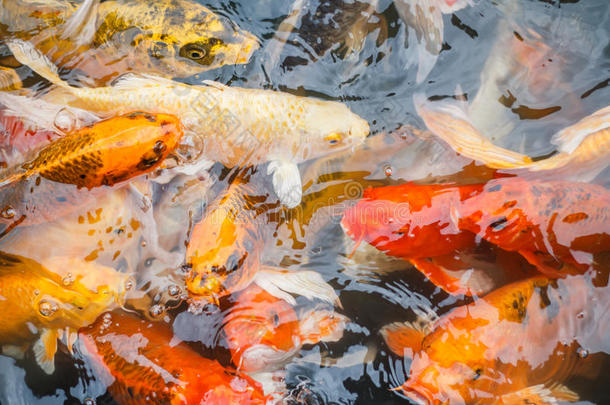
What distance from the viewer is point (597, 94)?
315 centimetres

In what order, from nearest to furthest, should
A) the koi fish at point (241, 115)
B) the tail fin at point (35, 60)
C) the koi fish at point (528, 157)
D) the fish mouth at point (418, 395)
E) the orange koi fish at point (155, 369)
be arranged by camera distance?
the orange koi fish at point (155, 369)
the fish mouth at point (418, 395)
the koi fish at point (528, 157)
the koi fish at point (241, 115)
the tail fin at point (35, 60)

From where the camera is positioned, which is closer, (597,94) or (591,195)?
(591,195)

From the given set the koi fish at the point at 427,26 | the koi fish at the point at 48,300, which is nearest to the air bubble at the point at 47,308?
the koi fish at the point at 48,300

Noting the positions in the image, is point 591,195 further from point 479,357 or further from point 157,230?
point 157,230

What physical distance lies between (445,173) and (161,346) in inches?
87.1

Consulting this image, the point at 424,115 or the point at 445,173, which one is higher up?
the point at 424,115

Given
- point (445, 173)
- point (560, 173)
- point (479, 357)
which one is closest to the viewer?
point (479, 357)

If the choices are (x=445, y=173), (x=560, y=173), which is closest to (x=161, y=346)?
(x=445, y=173)

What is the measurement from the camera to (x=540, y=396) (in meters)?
2.74

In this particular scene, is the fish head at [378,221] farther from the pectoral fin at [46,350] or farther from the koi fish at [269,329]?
the pectoral fin at [46,350]

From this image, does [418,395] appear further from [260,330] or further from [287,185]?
[287,185]

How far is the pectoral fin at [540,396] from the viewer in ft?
8.86

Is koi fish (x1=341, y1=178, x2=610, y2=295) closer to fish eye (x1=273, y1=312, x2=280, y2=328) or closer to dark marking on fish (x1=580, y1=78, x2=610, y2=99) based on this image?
fish eye (x1=273, y1=312, x2=280, y2=328)

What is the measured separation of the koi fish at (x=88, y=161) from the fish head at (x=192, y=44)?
2.04ft
